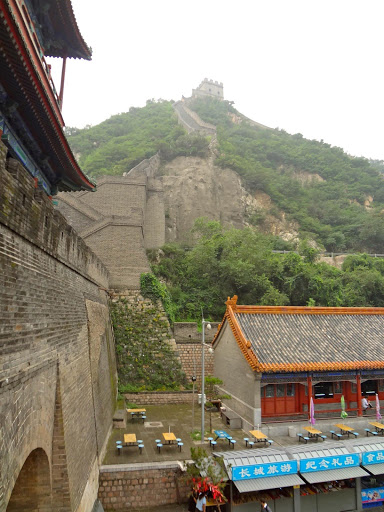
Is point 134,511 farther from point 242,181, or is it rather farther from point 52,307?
point 242,181

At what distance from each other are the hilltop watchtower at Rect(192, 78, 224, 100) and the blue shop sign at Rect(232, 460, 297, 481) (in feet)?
314

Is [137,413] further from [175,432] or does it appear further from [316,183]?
[316,183]

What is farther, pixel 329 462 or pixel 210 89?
pixel 210 89

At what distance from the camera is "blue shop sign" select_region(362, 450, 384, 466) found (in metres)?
11.9

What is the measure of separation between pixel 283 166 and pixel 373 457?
5759 cm

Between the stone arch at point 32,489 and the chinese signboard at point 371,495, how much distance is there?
10.5 meters

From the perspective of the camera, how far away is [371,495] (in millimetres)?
12188

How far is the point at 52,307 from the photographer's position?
739cm

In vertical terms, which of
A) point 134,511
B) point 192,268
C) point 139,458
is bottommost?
point 134,511

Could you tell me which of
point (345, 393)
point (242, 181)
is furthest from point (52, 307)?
point (242, 181)

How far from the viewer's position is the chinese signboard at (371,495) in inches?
478

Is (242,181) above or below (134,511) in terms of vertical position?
above

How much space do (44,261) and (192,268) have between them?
2259 cm

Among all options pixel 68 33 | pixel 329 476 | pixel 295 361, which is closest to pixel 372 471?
pixel 329 476
